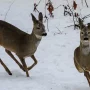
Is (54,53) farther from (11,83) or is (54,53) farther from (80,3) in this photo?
(80,3)

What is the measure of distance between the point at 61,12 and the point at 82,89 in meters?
6.27

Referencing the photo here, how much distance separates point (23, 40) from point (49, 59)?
4.35 feet

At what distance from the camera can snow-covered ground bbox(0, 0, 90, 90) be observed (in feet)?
25.1

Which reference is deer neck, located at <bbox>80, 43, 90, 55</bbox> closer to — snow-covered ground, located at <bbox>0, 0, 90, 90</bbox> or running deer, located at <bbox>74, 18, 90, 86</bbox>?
running deer, located at <bbox>74, 18, 90, 86</bbox>

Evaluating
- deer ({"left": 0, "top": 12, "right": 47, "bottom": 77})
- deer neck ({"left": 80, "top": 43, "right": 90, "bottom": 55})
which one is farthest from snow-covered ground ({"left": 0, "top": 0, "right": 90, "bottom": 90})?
deer neck ({"left": 80, "top": 43, "right": 90, "bottom": 55})

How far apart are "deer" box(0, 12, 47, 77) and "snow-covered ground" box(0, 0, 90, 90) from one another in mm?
361

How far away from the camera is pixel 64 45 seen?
10695mm

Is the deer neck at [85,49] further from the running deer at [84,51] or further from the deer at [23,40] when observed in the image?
the deer at [23,40]

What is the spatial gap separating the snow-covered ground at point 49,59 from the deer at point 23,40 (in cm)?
36

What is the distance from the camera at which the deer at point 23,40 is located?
844 centimetres

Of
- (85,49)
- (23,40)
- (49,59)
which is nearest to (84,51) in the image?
(85,49)

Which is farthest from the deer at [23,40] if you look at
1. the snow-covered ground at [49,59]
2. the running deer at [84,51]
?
the running deer at [84,51]

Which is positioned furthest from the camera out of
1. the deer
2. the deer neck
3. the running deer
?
the deer

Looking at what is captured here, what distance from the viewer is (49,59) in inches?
385
